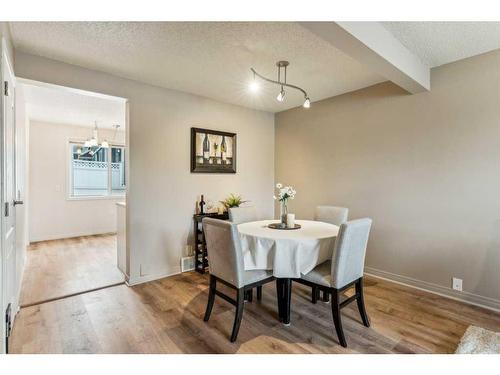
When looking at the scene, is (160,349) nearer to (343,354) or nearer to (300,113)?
(343,354)

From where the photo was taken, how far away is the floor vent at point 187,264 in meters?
3.62

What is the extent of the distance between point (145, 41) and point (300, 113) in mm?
2651

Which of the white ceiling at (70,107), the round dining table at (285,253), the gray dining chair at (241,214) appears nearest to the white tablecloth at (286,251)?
the round dining table at (285,253)

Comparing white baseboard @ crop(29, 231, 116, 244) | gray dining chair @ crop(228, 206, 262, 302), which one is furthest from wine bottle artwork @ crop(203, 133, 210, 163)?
white baseboard @ crop(29, 231, 116, 244)

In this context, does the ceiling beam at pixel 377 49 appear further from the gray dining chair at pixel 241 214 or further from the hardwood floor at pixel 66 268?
the hardwood floor at pixel 66 268

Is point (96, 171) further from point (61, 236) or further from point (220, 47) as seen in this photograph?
point (220, 47)

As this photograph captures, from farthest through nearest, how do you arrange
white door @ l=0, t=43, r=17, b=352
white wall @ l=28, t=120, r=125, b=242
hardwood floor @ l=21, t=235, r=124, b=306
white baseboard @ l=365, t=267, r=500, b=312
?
white wall @ l=28, t=120, r=125, b=242 → hardwood floor @ l=21, t=235, r=124, b=306 → white baseboard @ l=365, t=267, r=500, b=312 → white door @ l=0, t=43, r=17, b=352

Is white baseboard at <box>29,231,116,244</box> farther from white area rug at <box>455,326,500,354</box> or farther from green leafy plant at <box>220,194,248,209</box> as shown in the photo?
white area rug at <box>455,326,500,354</box>

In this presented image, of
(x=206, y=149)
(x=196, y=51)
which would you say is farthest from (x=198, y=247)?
(x=196, y=51)

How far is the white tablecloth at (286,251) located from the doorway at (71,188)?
6.28 feet

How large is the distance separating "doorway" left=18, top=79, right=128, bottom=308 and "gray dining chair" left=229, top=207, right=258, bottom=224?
144 cm

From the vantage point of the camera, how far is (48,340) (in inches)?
81.4

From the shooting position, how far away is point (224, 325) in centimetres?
229

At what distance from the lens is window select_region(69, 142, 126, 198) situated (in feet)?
19.6
